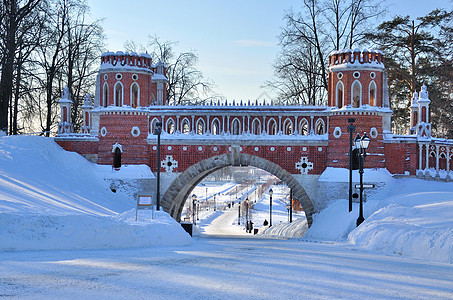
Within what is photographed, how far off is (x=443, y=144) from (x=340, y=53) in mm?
6268

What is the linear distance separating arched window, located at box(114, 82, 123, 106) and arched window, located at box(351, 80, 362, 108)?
10692mm

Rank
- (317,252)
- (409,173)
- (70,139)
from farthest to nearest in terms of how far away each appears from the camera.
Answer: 1. (70,139)
2. (409,173)
3. (317,252)

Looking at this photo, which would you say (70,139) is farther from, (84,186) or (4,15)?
(4,15)

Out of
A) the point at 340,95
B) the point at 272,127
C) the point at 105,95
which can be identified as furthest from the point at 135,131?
the point at 340,95

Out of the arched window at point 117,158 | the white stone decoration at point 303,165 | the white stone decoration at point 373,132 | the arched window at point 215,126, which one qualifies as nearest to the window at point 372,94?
the white stone decoration at point 373,132

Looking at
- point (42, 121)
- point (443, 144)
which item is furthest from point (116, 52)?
point (443, 144)

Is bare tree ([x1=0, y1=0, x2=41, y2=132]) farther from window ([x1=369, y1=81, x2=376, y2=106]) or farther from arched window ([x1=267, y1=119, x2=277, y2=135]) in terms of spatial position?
window ([x1=369, y1=81, x2=376, y2=106])

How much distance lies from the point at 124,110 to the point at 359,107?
35.0ft

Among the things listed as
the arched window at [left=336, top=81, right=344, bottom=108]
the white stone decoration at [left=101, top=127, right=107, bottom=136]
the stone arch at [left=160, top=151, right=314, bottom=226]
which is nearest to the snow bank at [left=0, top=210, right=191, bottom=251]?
the stone arch at [left=160, top=151, right=314, bottom=226]

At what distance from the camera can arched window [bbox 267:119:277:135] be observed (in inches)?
1062

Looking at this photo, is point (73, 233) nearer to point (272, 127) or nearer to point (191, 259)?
point (191, 259)

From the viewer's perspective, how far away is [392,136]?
26.4m

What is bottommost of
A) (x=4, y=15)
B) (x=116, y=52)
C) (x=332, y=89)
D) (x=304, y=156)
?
(x=304, y=156)

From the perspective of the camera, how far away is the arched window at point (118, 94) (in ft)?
89.9
